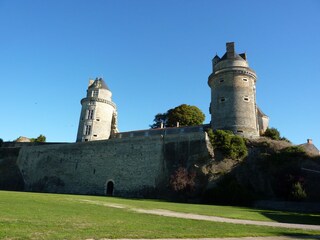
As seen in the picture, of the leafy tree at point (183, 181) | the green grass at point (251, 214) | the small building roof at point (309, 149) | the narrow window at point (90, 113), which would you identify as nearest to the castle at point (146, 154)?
the leafy tree at point (183, 181)

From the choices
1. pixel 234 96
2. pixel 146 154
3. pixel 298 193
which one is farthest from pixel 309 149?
pixel 146 154

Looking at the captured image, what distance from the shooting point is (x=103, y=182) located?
33.6 m

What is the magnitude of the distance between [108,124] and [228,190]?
2485cm

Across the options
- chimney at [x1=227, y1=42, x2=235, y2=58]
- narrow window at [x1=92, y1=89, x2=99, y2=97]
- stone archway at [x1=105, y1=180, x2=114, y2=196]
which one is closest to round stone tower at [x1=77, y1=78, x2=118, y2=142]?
narrow window at [x1=92, y1=89, x2=99, y2=97]

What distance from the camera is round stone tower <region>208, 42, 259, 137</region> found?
1260 inches

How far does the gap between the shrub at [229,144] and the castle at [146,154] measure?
939mm

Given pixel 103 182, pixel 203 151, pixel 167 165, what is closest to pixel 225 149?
pixel 203 151

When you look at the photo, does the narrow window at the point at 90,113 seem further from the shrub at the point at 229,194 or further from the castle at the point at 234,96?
the shrub at the point at 229,194

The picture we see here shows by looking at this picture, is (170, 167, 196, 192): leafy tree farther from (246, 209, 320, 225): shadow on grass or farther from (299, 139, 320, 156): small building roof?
(299, 139, 320, 156): small building roof

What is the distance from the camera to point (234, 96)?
1291 inches

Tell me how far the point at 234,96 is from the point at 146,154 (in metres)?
12.3

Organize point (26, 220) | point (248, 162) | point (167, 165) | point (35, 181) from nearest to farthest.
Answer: point (26, 220), point (248, 162), point (167, 165), point (35, 181)

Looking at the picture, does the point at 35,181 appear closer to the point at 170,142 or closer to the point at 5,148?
the point at 5,148

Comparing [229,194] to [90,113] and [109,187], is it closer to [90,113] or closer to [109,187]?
[109,187]
